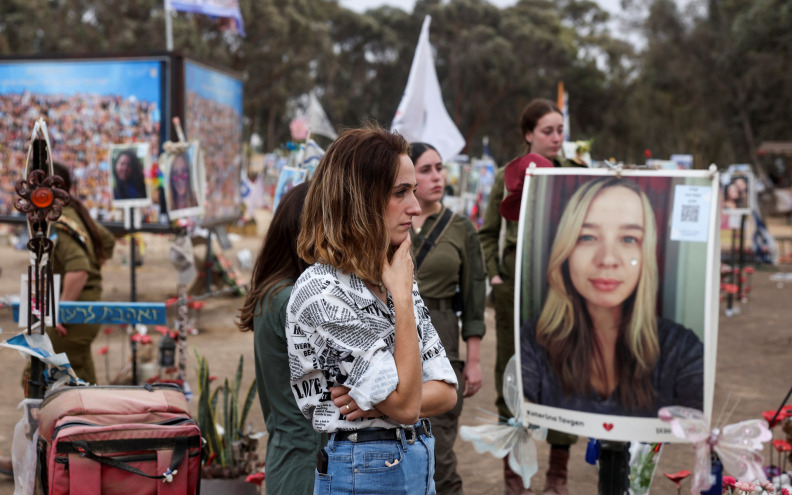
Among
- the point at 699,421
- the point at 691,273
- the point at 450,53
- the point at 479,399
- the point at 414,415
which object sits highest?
the point at 450,53

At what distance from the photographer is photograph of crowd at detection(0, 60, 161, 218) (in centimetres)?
959

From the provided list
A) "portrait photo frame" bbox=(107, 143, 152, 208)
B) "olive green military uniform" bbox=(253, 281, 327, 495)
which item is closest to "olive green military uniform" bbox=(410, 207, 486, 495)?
"olive green military uniform" bbox=(253, 281, 327, 495)

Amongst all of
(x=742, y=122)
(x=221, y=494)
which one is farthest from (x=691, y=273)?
(x=742, y=122)

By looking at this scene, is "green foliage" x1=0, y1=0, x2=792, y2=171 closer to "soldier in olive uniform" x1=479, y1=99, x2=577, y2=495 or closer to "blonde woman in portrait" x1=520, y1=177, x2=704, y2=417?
"soldier in olive uniform" x1=479, y1=99, x2=577, y2=495

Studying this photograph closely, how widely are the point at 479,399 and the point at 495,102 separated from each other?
36.3m

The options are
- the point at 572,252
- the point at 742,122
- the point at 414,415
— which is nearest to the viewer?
the point at 414,415

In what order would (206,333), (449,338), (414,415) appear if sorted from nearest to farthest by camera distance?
(414,415) → (449,338) → (206,333)

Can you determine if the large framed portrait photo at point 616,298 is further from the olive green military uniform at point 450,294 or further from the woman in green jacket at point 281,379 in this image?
the woman in green jacket at point 281,379

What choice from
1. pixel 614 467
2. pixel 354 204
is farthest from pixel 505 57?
pixel 354 204

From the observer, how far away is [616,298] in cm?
300

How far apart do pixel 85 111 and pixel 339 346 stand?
901 centimetres

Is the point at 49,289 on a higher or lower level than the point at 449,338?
higher

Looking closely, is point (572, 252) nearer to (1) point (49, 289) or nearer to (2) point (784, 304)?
(1) point (49, 289)

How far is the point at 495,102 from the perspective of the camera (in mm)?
41688
